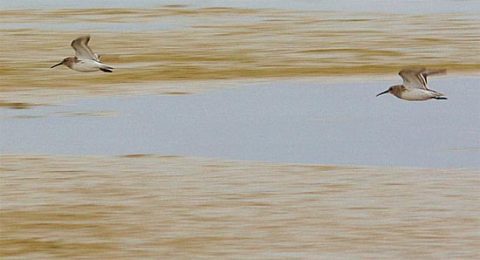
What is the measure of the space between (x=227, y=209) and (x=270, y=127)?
3529 mm

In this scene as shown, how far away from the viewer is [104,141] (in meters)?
13.1

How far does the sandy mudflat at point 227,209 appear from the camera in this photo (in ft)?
30.6

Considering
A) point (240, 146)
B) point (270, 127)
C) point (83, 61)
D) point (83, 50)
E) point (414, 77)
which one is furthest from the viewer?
point (83, 50)

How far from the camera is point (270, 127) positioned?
13.8 metres

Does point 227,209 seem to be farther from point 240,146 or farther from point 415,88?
point 415,88

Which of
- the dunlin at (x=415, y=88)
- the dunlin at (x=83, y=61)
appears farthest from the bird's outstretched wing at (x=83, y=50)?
the dunlin at (x=415, y=88)

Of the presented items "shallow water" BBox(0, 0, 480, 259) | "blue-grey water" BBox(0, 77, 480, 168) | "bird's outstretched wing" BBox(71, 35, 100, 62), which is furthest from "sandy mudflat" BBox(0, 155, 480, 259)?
"bird's outstretched wing" BBox(71, 35, 100, 62)

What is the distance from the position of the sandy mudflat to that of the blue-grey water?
0.45 m

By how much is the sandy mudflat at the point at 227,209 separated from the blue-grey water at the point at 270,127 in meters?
0.45

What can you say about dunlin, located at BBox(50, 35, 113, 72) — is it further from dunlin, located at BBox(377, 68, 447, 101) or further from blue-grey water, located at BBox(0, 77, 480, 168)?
dunlin, located at BBox(377, 68, 447, 101)

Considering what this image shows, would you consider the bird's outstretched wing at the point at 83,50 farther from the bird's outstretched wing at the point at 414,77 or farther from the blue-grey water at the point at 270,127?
the bird's outstretched wing at the point at 414,77

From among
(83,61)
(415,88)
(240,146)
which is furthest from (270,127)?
(83,61)

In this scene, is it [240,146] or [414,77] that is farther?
[414,77]

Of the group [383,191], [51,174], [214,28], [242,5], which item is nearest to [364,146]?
[383,191]
